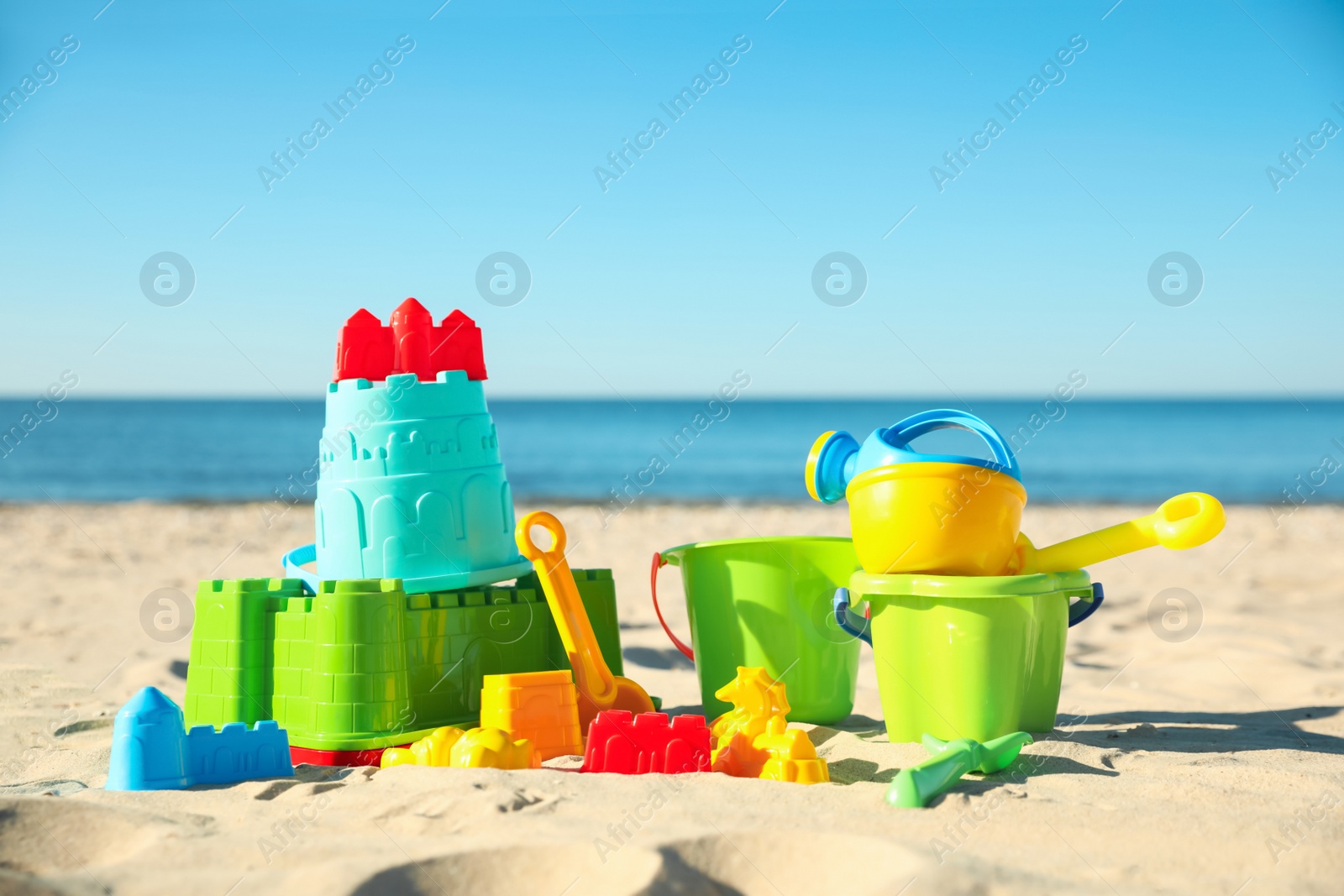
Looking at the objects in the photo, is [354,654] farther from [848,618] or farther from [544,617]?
[848,618]

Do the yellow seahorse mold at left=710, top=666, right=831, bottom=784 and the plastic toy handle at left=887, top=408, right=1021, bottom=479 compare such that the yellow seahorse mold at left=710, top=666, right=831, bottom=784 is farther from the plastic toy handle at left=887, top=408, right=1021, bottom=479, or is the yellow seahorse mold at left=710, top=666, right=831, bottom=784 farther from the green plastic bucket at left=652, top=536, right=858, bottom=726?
the plastic toy handle at left=887, top=408, right=1021, bottom=479

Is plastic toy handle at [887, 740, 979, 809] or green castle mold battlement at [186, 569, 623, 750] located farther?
green castle mold battlement at [186, 569, 623, 750]

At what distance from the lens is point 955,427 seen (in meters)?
2.74

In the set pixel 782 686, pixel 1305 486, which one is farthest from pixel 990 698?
pixel 1305 486

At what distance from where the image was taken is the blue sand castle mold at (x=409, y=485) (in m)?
2.83

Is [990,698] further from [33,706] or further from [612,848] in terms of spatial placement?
[33,706]

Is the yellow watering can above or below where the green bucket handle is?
above

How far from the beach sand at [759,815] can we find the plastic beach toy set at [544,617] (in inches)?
5.9

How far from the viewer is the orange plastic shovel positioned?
2828mm

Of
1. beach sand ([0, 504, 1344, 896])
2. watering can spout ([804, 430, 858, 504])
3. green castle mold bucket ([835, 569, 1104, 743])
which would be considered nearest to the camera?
beach sand ([0, 504, 1344, 896])

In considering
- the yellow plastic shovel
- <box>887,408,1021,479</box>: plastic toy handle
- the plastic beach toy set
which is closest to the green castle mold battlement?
the plastic beach toy set

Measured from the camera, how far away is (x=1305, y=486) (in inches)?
644

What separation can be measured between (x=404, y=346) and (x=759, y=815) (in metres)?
1.73

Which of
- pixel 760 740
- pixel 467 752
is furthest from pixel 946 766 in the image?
pixel 467 752
